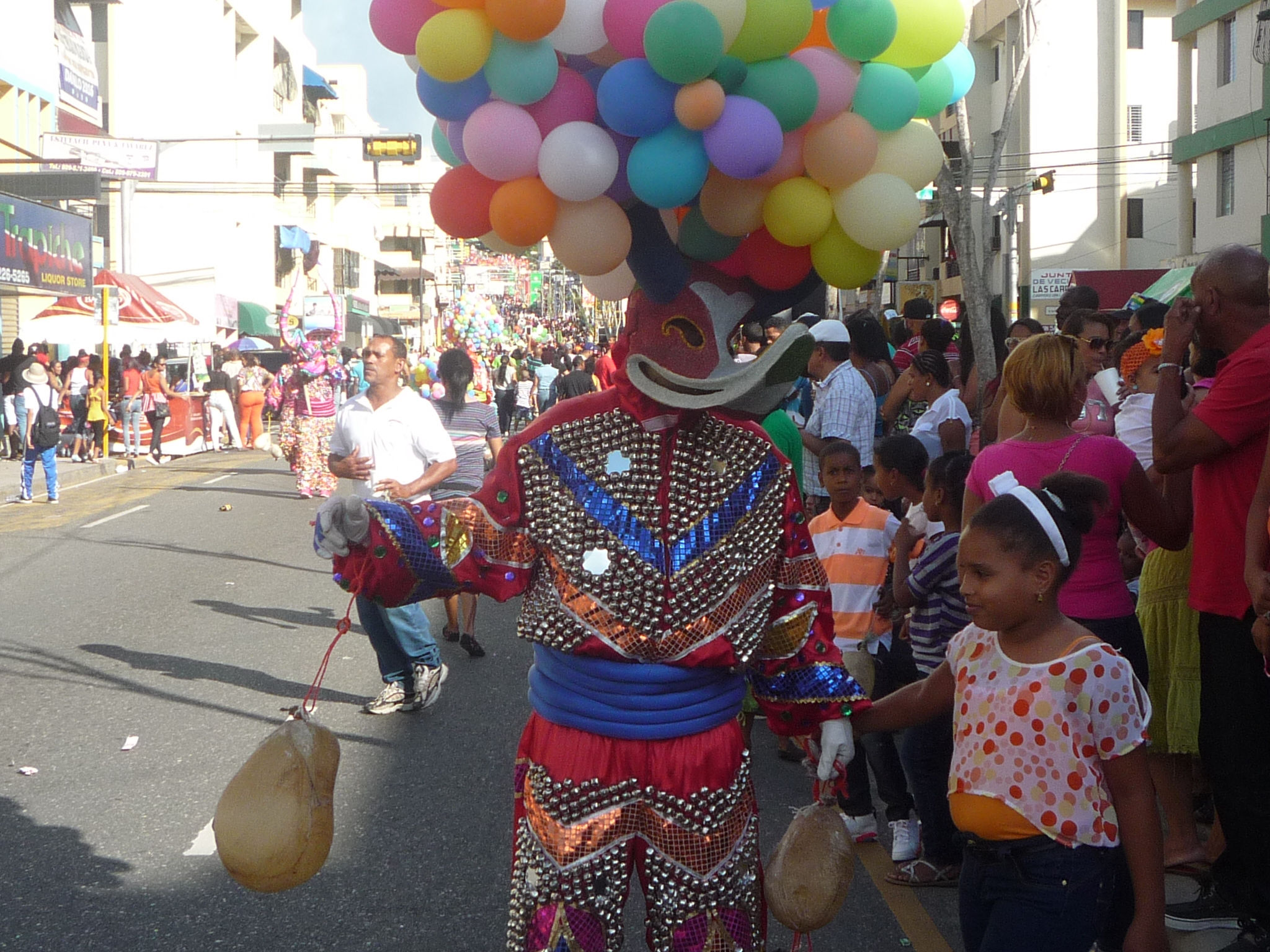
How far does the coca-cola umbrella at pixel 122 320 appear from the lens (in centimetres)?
2330

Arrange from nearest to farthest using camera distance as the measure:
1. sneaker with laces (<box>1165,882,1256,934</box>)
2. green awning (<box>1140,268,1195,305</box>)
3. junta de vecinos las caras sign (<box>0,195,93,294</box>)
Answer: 1. sneaker with laces (<box>1165,882,1256,934</box>)
2. green awning (<box>1140,268,1195,305</box>)
3. junta de vecinos las caras sign (<box>0,195,93,294</box>)

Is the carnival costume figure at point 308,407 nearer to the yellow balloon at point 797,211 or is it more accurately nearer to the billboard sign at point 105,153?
the yellow balloon at point 797,211

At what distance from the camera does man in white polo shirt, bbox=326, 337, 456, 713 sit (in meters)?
6.73

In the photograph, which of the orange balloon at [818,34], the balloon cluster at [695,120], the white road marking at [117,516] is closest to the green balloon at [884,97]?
the balloon cluster at [695,120]

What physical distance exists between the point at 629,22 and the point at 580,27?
121 millimetres

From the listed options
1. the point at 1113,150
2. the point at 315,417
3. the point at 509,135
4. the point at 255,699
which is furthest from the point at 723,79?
the point at 1113,150

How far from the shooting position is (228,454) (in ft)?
83.7

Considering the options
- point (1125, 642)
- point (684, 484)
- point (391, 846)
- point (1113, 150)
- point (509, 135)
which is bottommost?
point (391, 846)

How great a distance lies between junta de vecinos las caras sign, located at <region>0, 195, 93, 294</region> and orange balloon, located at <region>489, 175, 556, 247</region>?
22.3 meters

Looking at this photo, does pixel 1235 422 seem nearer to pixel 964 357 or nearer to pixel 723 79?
pixel 723 79

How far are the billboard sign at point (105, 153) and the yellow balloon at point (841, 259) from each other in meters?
28.4

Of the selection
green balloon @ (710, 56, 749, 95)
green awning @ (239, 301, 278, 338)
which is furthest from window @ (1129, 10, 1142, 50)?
green balloon @ (710, 56, 749, 95)

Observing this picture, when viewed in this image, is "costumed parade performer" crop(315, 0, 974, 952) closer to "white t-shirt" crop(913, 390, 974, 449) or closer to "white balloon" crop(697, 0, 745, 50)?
"white balloon" crop(697, 0, 745, 50)

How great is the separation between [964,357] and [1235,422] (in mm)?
5316
